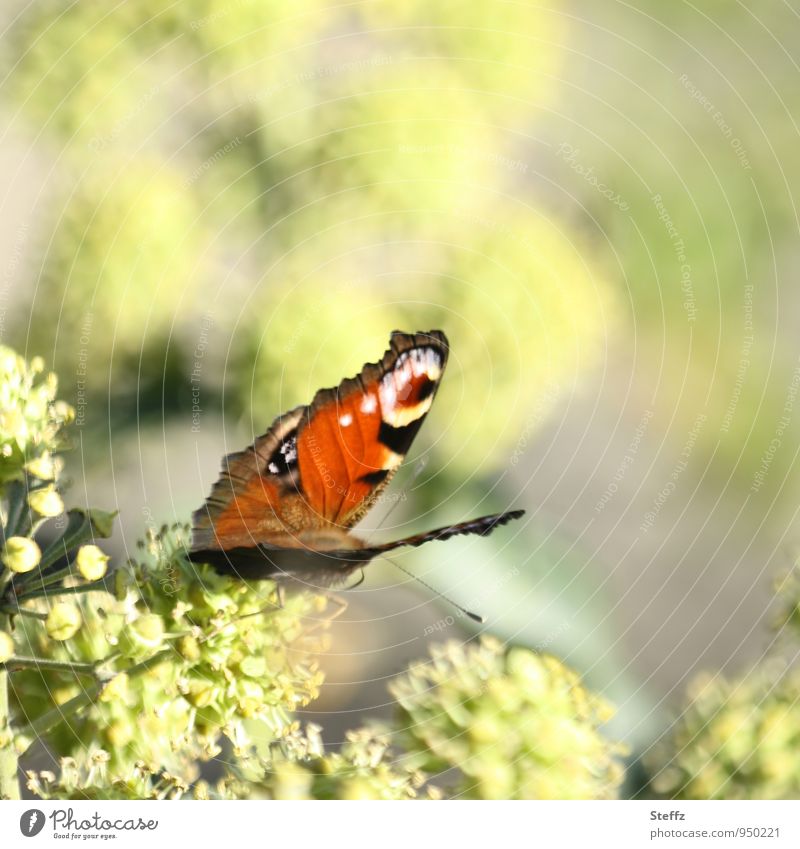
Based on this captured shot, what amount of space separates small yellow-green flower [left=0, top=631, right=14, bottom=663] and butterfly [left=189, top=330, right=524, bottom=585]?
0.41 feet

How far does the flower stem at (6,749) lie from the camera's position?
49 cm

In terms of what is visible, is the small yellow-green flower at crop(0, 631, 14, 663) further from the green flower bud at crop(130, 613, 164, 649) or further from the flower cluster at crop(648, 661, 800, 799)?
the flower cluster at crop(648, 661, 800, 799)

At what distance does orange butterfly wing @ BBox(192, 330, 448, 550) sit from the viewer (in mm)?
595

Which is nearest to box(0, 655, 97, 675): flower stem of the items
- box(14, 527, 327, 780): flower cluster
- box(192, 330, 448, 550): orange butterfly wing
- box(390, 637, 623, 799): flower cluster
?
box(14, 527, 327, 780): flower cluster

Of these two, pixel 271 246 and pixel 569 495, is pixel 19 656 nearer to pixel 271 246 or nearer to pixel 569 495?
pixel 271 246

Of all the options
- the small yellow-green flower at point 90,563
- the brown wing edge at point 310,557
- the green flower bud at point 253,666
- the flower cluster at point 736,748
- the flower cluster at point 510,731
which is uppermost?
the small yellow-green flower at point 90,563

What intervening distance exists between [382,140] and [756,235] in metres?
0.31

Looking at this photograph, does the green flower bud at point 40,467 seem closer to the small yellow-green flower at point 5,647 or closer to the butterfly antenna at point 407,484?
the small yellow-green flower at point 5,647

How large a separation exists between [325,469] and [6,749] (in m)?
0.26

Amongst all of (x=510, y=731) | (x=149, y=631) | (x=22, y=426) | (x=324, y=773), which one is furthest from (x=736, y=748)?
(x=22, y=426)

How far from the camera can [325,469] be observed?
61 cm

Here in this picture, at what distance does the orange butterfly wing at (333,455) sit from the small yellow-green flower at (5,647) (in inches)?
5.0

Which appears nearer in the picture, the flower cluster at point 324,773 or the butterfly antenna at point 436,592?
the flower cluster at point 324,773

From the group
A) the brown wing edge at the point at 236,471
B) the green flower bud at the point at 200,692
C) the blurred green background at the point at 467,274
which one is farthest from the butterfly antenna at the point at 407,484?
the green flower bud at the point at 200,692
